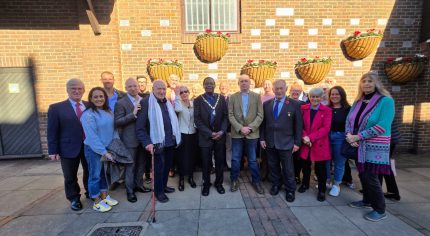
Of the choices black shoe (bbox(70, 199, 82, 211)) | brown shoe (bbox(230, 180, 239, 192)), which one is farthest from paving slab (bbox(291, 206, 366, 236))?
black shoe (bbox(70, 199, 82, 211))

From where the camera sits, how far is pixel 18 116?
5664mm

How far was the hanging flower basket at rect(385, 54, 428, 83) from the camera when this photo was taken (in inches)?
211

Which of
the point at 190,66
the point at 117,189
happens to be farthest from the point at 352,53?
the point at 117,189

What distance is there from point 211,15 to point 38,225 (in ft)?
17.4

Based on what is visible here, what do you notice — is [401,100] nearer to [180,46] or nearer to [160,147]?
[180,46]

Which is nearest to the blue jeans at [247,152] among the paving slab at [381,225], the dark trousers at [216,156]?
the dark trousers at [216,156]

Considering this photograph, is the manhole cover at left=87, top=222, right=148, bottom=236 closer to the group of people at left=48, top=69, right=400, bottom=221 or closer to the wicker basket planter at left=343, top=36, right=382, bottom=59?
the group of people at left=48, top=69, right=400, bottom=221

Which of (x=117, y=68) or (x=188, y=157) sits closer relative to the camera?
(x=188, y=157)

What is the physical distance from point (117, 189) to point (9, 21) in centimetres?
494

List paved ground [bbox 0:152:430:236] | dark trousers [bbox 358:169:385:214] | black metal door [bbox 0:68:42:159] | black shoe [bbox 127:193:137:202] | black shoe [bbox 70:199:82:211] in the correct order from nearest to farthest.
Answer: paved ground [bbox 0:152:430:236] → dark trousers [bbox 358:169:385:214] → black shoe [bbox 70:199:82:211] → black shoe [bbox 127:193:137:202] → black metal door [bbox 0:68:42:159]

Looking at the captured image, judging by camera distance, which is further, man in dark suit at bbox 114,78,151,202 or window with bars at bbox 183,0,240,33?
window with bars at bbox 183,0,240,33

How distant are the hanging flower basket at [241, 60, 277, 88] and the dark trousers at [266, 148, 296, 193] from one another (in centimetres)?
233

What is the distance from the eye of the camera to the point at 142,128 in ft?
10.4

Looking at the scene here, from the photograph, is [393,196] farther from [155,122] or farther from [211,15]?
[211,15]
